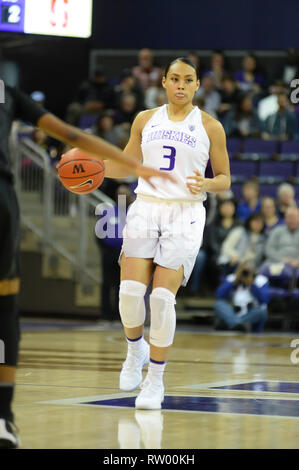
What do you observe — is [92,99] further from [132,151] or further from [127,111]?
[132,151]

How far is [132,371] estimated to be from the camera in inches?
243

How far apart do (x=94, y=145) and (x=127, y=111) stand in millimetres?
13242

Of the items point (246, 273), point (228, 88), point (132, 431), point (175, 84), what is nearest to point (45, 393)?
point (132, 431)

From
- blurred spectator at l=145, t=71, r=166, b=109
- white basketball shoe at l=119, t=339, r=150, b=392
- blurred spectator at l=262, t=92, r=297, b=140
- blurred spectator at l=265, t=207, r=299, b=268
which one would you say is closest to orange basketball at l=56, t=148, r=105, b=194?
white basketball shoe at l=119, t=339, r=150, b=392

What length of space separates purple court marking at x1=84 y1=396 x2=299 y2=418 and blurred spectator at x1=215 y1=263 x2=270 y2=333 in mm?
7001

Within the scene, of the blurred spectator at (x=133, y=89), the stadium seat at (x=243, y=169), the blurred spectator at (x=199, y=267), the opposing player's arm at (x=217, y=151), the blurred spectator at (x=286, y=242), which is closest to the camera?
the opposing player's arm at (x=217, y=151)

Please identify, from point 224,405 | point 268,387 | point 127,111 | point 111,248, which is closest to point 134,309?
point 224,405

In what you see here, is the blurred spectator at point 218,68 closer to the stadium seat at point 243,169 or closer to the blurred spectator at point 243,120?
the blurred spectator at point 243,120

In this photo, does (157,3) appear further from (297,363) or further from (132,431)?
(132,431)

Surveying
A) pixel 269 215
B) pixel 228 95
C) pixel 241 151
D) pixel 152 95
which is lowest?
pixel 269 215

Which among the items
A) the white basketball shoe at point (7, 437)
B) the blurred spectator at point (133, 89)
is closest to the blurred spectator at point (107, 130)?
the blurred spectator at point (133, 89)

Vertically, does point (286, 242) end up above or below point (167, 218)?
below

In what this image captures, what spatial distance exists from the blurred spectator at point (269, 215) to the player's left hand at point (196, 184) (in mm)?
8454

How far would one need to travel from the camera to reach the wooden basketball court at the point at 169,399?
4480mm
